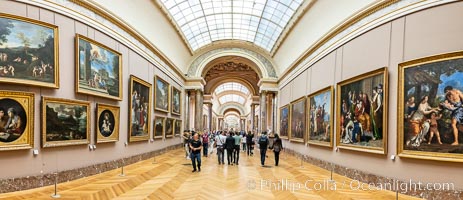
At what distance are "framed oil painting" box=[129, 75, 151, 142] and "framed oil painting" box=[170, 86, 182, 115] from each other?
20.3ft

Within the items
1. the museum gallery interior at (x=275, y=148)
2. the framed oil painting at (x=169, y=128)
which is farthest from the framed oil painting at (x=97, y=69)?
the framed oil painting at (x=169, y=128)

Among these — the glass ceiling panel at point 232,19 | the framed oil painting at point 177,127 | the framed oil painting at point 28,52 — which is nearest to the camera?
the framed oil painting at point 28,52

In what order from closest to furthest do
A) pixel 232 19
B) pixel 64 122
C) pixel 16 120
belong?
pixel 16 120 < pixel 64 122 < pixel 232 19

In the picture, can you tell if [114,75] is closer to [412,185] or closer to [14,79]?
[14,79]

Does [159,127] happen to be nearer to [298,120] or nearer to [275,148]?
[275,148]

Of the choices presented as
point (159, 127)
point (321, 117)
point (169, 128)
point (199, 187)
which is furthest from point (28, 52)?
point (169, 128)

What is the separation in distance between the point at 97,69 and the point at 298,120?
43.3 feet

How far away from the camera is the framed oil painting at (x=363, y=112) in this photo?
955 cm

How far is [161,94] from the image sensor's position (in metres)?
20.2

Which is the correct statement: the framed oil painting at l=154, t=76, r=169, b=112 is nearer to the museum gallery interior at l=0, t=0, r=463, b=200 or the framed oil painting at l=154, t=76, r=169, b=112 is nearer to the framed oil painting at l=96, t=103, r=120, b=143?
the museum gallery interior at l=0, t=0, r=463, b=200

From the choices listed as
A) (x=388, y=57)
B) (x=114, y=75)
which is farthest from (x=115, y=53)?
(x=388, y=57)

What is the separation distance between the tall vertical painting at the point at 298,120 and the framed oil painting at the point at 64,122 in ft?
40.6

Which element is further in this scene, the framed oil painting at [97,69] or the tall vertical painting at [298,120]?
the tall vertical painting at [298,120]

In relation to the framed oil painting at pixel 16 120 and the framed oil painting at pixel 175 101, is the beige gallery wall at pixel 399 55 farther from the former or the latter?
the framed oil painting at pixel 175 101
